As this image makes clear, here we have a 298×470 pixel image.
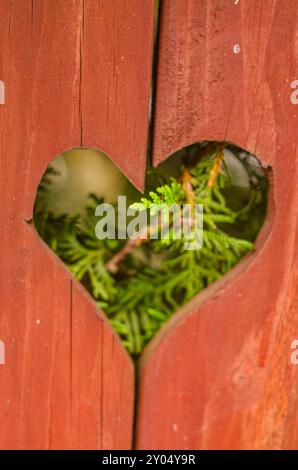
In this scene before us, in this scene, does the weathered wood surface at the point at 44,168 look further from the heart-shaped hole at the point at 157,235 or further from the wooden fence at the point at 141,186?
the heart-shaped hole at the point at 157,235

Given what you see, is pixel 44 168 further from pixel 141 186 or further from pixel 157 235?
pixel 157 235

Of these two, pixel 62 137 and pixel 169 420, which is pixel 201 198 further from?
pixel 169 420

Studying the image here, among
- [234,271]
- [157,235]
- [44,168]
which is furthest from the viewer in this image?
[157,235]

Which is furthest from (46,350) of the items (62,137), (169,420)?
(62,137)

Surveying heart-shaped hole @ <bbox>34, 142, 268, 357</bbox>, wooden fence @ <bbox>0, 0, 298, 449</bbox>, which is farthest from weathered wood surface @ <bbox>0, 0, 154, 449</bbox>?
heart-shaped hole @ <bbox>34, 142, 268, 357</bbox>

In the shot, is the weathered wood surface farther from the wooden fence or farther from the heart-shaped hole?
the heart-shaped hole

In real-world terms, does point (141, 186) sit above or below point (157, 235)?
above

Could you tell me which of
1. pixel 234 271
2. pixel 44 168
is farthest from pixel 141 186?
pixel 234 271
